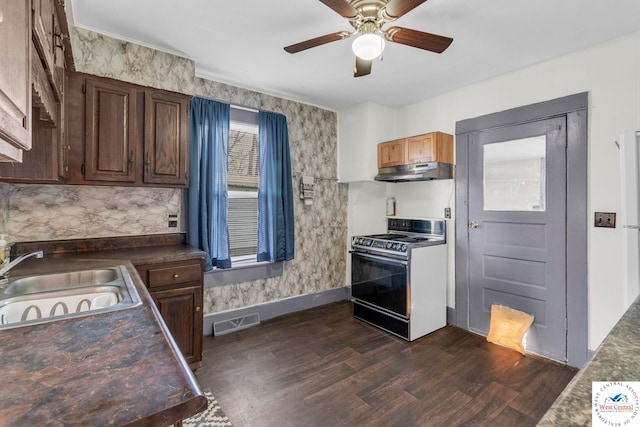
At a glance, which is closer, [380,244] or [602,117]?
[602,117]

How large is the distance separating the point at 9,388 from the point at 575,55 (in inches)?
149

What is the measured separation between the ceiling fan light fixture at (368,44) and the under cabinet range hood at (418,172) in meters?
1.75

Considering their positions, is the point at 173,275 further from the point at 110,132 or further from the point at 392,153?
the point at 392,153

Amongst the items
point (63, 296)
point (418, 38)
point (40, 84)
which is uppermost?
point (418, 38)

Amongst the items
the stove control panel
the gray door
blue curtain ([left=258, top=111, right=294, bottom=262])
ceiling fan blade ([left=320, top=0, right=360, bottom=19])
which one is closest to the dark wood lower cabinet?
blue curtain ([left=258, top=111, right=294, bottom=262])

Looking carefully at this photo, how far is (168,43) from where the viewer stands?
2477 mm

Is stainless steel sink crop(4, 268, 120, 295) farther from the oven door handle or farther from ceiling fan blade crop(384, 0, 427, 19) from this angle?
the oven door handle

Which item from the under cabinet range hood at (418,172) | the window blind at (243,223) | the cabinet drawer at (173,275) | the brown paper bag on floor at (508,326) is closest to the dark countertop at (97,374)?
the cabinet drawer at (173,275)

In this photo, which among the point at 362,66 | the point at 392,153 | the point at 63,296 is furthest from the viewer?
the point at 392,153

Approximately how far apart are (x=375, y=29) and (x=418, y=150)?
5.74 feet

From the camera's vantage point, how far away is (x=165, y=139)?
2471 mm

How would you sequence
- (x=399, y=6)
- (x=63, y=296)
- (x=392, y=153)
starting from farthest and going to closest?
(x=392, y=153)
(x=399, y=6)
(x=63, y=296)

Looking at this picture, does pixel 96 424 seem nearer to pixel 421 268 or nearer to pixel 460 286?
pixel 421 268

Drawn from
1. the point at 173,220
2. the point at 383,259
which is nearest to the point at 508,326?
the point at 383,259
